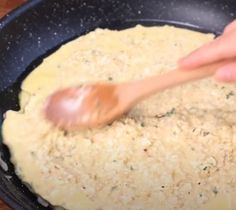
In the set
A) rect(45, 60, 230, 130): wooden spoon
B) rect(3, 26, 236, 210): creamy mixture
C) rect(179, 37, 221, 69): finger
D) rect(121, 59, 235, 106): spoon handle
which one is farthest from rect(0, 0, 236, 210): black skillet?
rect(179, 37, 221, 69): finger

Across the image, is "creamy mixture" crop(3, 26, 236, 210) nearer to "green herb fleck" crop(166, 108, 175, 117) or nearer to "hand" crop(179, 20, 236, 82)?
"green herb fleck" crop(166, 108, 175, 117)

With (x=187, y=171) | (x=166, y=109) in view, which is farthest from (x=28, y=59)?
(x=187, y=171)

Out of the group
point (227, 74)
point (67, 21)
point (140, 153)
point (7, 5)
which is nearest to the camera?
point (227, 74)

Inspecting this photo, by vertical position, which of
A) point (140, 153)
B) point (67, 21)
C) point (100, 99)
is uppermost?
point (67, 21)

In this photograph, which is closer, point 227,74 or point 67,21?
point 227,74

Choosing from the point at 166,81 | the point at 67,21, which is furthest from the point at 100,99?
the point at 67,21

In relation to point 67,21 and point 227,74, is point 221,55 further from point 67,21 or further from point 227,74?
point 67,21
